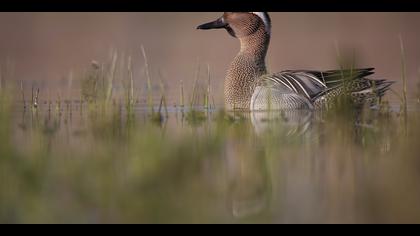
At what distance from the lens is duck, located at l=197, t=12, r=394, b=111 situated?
8203 millimetres

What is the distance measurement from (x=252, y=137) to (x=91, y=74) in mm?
2817

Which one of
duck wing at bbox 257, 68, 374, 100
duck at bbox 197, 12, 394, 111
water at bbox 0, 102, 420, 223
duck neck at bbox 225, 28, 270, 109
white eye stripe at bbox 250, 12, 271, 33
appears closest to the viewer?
water at bbox 0, 102, 420, 223

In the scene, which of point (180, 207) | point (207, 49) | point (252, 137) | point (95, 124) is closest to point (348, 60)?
point (252, 137)

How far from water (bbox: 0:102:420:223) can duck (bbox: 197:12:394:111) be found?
2378 mm

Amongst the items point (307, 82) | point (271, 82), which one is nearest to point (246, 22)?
point (271, 82)

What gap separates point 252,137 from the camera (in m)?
5.76

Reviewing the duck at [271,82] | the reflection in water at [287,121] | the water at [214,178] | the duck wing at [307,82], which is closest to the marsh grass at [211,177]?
the water at [214,178]

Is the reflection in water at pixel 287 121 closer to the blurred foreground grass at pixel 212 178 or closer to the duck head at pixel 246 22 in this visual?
the blurred foreground grass at pixel 212 178

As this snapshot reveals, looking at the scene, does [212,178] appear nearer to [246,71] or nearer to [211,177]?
[211,177]

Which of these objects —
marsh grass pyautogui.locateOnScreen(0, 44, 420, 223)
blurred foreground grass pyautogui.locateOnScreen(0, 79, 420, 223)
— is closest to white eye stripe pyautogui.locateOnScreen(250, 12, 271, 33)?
marsh grass pyautogui.locateOnScreen(0, 44, 420, 223)

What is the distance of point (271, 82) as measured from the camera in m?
8.71

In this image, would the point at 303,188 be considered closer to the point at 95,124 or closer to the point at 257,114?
the point at 95,124

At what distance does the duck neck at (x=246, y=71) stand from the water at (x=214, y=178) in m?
3.16

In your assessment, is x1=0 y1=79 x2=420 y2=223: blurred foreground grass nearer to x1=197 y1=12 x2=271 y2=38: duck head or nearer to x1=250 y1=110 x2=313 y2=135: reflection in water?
x1=250 y1=110 x2=313 y2=135: reflection in water
